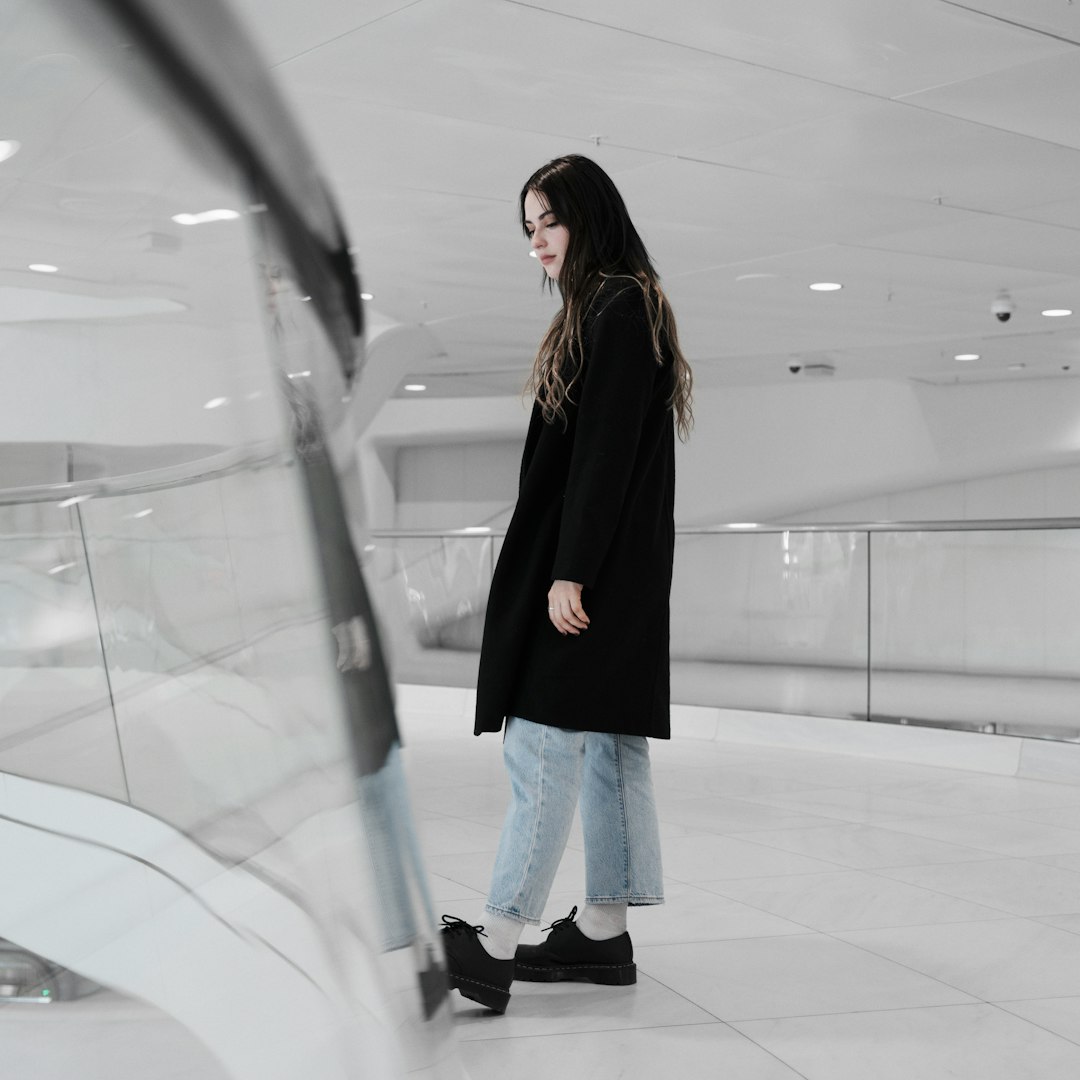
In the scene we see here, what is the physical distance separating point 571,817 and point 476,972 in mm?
305

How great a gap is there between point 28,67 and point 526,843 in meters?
1.51

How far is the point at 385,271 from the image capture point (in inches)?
326

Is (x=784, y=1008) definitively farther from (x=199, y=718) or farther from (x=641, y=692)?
(x=199, y=718)

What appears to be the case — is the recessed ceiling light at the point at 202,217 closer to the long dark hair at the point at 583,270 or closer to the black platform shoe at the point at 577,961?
the long dark hair at the point at 583,270

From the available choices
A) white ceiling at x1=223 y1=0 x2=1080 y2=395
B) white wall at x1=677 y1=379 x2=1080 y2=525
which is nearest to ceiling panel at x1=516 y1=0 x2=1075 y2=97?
white ceiling at x1=223 y1=0 x2=1080 y2=395

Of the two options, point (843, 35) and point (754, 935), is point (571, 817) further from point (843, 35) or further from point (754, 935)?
point (843, 35)

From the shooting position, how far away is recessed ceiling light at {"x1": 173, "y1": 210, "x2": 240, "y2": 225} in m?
1.15

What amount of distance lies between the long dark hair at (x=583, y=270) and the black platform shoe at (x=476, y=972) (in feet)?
2.90

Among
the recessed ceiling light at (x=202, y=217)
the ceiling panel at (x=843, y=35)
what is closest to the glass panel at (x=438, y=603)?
the ceiling panel at (x=843, y=35)

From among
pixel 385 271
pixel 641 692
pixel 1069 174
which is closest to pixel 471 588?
pixel 385 271

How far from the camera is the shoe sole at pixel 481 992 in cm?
208

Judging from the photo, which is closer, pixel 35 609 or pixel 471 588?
pixel 35 609

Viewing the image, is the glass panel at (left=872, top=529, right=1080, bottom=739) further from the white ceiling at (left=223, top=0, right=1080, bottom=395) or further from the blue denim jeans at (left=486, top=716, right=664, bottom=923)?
the blue denim jeans at (left=486, top=716, right=664, bottom=923)

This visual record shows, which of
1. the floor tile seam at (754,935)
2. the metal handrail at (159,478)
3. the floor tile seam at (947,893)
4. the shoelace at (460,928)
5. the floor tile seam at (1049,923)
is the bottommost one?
the floor tile seam at (947,893)
